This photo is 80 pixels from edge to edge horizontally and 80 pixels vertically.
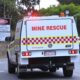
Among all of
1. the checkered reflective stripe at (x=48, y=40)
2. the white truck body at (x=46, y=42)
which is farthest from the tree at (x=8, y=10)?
the checkered reflective stripe at (x=48, y=40)

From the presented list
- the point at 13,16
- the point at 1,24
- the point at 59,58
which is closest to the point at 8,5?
the point at 13,16

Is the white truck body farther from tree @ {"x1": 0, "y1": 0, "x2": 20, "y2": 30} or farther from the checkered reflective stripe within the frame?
tree @ {"x1": 0, "y1": 0, "x2": 20, "y2": 30}

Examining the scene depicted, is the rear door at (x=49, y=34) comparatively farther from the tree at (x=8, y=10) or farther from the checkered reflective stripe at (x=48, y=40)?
the tree at (x=8, y=10)

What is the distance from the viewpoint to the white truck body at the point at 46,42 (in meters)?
18.1

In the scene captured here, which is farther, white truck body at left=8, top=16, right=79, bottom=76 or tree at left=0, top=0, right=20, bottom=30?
tree at left=0, top=0, right=20, bottom=30

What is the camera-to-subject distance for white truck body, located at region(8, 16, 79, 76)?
59.5 ft

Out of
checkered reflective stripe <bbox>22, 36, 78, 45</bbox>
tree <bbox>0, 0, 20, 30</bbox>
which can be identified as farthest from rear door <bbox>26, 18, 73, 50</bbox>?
tree <bbox>0, 0, 20, 30</bbox>

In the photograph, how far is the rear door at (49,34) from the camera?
1816 centimetres

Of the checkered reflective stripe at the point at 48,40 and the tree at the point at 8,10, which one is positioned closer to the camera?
the checkered reflective stripe at the point at 48,40

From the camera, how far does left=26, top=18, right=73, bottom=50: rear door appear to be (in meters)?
18.2

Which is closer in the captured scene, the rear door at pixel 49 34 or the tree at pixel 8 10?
the rear door at pixel 49 34

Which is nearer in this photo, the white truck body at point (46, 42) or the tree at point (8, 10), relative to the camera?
the white truck body at point (46, 42)

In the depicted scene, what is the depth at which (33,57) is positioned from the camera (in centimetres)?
1817

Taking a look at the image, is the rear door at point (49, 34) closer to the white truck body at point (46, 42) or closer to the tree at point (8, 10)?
the white truck body at point (46, 42)
